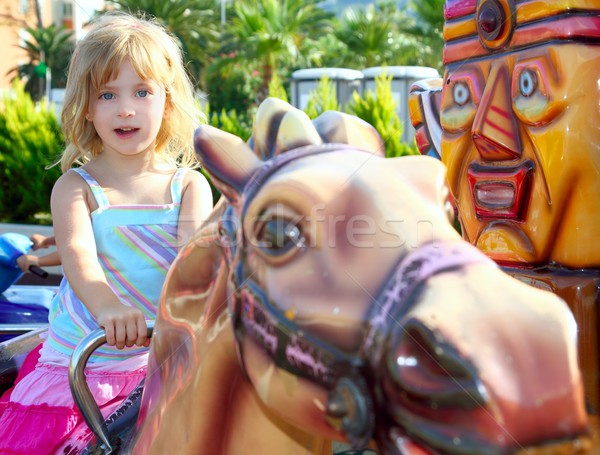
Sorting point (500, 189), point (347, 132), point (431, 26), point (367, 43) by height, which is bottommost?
point (367, 43)

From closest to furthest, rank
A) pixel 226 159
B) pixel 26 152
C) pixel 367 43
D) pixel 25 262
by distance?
pixel 226 159 < pixel 25 262 < pixel 26 152 < pixel 367 43

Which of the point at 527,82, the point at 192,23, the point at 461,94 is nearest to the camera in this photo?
the point at 527,82

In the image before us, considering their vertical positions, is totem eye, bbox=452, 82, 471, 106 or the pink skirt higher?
totem eye, bbox=452, 82, 471, 106

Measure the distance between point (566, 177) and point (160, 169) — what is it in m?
0.98

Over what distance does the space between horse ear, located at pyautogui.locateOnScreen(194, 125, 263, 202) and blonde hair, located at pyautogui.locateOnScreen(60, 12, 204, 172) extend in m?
0.58

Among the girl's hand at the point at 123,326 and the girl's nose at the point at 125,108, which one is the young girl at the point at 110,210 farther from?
the girl's hand at the point at 123,326

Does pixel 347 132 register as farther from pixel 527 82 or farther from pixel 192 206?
pixel 527 82

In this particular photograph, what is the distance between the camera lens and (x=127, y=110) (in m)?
1.44

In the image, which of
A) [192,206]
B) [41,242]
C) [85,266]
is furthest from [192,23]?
[85,266]

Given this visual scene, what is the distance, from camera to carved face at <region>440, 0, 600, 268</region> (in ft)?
5.48

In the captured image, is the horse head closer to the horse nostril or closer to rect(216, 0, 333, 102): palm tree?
the horse nostril

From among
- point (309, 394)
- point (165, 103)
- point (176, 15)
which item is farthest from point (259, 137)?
point (176, 15)

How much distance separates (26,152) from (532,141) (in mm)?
8693

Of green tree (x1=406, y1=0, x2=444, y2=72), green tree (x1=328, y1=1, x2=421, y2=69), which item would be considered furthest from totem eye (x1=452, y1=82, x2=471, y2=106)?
green tree (x1=328, y1=1, x2=421, y2=69)
